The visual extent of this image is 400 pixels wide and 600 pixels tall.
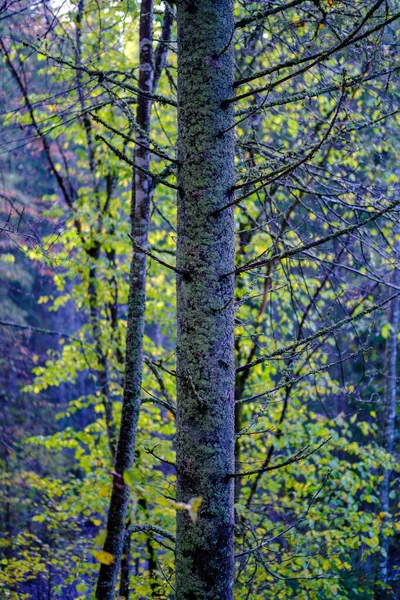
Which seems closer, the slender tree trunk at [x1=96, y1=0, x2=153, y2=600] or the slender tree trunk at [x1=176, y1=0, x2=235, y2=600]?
the slender tree trunk at [x1=176, y1=0, x2=235, y2=600]

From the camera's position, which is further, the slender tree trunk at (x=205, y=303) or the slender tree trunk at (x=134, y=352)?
the slender tree trunk at (x=134, y=352)

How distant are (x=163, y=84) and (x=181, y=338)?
5.31 metres

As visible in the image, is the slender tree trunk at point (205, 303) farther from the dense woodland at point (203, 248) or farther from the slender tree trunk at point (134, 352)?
the slender tree trunk at point (134, 352)

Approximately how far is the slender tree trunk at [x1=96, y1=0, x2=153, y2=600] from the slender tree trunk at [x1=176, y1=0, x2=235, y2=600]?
1134mm

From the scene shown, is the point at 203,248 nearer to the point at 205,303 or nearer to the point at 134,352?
the point at 205,303

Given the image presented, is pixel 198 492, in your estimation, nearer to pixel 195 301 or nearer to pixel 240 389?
pixel 195 301

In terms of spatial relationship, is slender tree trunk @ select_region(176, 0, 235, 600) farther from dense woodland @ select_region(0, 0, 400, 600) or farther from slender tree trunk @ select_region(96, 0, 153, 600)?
slender tree trunk @ select_region(96, 0, 153, 600)

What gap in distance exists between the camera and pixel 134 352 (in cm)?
345

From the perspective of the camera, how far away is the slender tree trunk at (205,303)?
6.37 feet

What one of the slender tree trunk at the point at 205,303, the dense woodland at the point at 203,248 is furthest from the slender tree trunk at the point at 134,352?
the slender tree trunk at the point at 205,303

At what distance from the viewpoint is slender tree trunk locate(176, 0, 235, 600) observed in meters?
1.94

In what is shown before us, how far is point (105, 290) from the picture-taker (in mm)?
7188

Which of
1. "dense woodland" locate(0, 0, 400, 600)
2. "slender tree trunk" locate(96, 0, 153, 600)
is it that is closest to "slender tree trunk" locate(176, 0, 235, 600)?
"dense woodland" locate(0, 0, 400, 600)

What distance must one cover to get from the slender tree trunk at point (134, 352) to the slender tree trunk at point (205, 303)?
3.72 feet
